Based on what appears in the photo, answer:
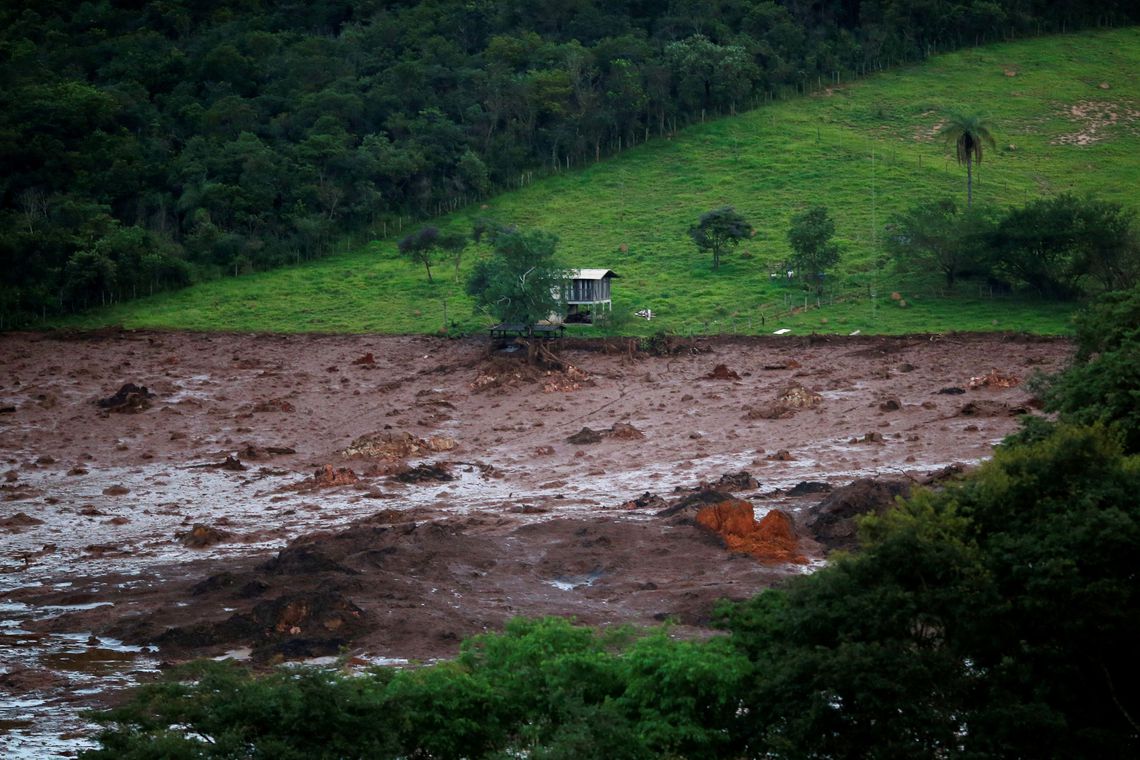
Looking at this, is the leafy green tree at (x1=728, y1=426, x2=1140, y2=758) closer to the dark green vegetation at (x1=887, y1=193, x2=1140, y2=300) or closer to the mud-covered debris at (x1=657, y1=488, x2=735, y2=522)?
the mud-covered debris at (x1=657, y1=488, x2=735, y2=522)

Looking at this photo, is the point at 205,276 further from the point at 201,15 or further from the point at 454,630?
the point at 201,15

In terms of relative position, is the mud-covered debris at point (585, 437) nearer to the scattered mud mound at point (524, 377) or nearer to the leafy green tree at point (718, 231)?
the scattered mud mound at point (524, 377)

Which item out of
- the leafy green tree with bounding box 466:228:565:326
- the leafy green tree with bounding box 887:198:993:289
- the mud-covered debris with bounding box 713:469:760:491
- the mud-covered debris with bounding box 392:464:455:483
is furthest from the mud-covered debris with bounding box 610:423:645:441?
the leafy green tree with bounding box 887:198:993:289

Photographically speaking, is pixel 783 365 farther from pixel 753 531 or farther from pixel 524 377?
pixel 753 531

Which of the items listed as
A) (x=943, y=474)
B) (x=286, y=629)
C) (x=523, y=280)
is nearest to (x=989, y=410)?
(x=943, y=474)

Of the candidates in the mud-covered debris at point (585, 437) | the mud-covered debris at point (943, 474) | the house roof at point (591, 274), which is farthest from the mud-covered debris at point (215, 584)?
the house roof at point (591, 274)
